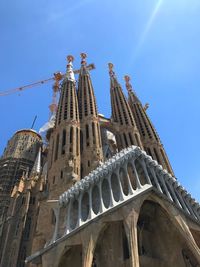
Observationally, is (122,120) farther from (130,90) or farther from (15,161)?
(15,161)

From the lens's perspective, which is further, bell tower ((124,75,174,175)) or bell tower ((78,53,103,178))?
Result: bell tower ((124,75,174,175))

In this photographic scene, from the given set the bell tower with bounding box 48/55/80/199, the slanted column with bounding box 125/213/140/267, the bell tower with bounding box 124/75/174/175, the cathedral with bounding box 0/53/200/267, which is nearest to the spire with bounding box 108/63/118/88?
the bell tower with bounding box 124/75/174/175

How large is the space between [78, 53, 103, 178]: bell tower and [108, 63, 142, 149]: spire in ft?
15.4

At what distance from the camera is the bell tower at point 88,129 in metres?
27.4

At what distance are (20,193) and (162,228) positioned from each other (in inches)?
685

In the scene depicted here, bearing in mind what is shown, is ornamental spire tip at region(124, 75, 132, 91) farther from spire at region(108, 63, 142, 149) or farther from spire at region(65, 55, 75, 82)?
spire at region(65, 55, 75, 82)

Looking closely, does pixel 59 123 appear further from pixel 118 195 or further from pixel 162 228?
pixel 162 228

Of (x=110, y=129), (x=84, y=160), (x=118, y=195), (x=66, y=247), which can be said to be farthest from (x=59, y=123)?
(x=66, y=247)

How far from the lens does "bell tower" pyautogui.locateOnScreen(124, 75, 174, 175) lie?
32322 millimetres

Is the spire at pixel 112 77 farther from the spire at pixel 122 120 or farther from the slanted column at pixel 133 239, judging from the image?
the slanted column at pixel 133 239

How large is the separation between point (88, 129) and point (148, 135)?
378 inches

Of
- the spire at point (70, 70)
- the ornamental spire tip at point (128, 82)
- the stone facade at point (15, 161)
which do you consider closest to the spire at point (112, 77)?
the ornamental spire tip at point (128, 82)

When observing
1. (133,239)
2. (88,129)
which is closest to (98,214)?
(133,239)

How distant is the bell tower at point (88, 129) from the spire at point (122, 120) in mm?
4684
